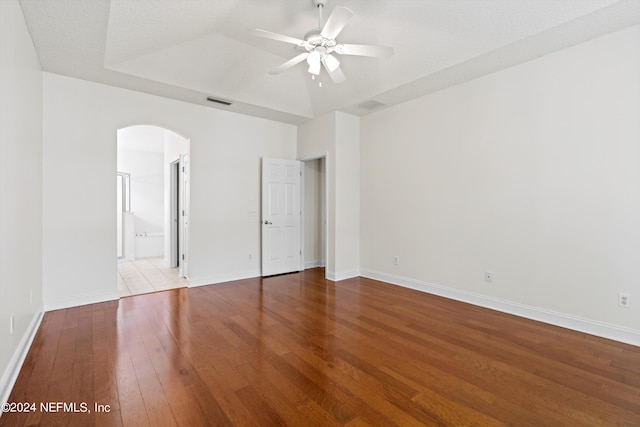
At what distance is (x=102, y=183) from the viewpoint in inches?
158

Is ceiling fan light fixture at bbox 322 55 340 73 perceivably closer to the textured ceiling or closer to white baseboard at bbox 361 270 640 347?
the textured ceiling

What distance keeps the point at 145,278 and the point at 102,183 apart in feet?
6.89

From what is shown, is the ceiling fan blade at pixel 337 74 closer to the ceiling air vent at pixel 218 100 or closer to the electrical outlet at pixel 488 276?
the ceiling air vent at pixel 218 100

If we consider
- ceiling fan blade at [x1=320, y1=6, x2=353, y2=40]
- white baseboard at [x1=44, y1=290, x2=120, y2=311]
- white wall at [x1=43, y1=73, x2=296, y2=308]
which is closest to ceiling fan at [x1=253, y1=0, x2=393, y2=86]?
ceiling fan blade at [x1=320, y1=6, x2=353, y2=40]

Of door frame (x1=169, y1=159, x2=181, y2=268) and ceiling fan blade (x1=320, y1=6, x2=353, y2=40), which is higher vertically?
ceiling fan blade (x1=320, y1=6, x2=353, y2=40)

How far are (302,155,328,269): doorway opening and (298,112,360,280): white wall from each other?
0.84m

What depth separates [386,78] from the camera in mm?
4082

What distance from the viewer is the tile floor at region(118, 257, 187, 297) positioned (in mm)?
4659

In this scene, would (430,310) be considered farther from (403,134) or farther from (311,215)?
(311,215)

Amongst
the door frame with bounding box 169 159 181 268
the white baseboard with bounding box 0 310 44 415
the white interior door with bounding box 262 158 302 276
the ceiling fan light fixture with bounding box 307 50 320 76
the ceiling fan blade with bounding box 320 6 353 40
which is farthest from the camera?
the door frame with bounding box 169 159 181 268

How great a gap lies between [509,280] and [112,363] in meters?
4.11

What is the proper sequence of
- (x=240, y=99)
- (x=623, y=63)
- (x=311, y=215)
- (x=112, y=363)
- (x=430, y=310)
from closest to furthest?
1. (x=112, y=363)
2. (x=623, y=63)
3. (x=430, y=310)
4. (x=240, y=99)
5. (x=311, y=215)

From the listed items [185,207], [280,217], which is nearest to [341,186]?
[280,217]

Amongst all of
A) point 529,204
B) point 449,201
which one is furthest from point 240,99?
point 529,204
